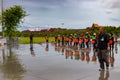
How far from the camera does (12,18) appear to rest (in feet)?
132

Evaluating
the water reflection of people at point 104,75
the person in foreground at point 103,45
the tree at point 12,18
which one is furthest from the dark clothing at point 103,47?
the tree at point 12,18

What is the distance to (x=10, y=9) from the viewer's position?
4066 cm

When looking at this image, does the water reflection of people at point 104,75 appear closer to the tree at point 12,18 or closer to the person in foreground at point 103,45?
the person in foreground at point 103,45

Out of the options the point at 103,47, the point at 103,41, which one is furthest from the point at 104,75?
the point at 103,41

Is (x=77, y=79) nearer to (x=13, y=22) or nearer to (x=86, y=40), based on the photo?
(x=86, y=40)

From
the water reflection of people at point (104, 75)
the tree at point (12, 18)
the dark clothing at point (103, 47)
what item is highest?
the tree at point (12, 18)

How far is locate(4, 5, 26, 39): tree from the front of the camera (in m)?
40.4

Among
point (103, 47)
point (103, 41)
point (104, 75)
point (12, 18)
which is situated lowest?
point (104, 75)

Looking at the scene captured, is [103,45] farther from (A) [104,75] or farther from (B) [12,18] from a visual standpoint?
(B) [12,18]

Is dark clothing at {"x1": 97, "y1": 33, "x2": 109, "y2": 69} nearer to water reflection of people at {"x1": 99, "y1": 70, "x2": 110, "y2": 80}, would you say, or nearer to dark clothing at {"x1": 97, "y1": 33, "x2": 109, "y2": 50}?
dark clothing at {"x1": 97, "y1": 33, "x2": 109, "y2": 50}

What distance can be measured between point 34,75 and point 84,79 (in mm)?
2029

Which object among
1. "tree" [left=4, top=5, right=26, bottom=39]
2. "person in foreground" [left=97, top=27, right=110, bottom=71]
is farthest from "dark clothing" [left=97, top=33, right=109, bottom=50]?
"tree" [left=4, top=5, right=26, bottom=39]

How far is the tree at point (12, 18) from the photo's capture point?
40375 millimetres

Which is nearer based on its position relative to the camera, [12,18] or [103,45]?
[103,45]
